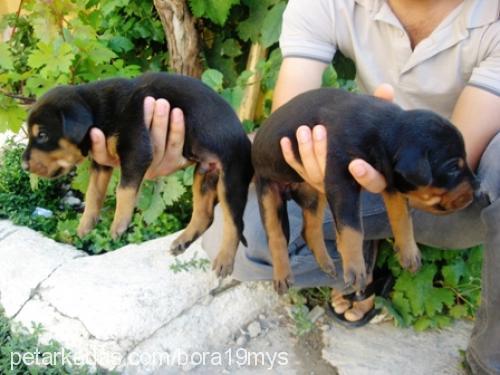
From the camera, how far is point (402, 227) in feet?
6.68

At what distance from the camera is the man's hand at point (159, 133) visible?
2092 mm

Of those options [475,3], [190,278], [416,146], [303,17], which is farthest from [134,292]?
[475,3]

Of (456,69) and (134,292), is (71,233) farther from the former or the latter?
(456,69)

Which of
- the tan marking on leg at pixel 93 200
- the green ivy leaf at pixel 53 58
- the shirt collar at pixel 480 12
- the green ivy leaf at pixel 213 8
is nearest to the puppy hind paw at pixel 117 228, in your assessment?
the tan marking on leg at pixel 93 200

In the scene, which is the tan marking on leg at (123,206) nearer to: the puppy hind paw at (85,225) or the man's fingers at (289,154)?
the puppy hind paw at (85,225)

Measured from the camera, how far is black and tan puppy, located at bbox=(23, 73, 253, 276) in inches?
79.9

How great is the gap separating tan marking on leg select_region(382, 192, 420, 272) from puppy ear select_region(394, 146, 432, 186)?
0.61 ft

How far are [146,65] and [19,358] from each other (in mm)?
2097

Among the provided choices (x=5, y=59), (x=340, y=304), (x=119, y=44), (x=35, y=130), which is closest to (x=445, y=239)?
(x=340, y=304)

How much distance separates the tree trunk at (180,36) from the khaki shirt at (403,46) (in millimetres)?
965

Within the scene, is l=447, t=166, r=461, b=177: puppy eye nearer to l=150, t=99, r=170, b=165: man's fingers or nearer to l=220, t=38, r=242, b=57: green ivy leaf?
l=150, t=99, r=170, b=165: man's fingers

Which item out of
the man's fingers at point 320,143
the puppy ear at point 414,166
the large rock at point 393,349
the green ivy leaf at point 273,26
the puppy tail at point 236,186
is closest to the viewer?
the puppy ear at point 414,166

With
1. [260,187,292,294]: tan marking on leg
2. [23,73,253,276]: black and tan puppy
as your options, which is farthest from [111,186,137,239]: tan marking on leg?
[260,187,292,294]: tan marking on leg

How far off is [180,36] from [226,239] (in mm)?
1877
